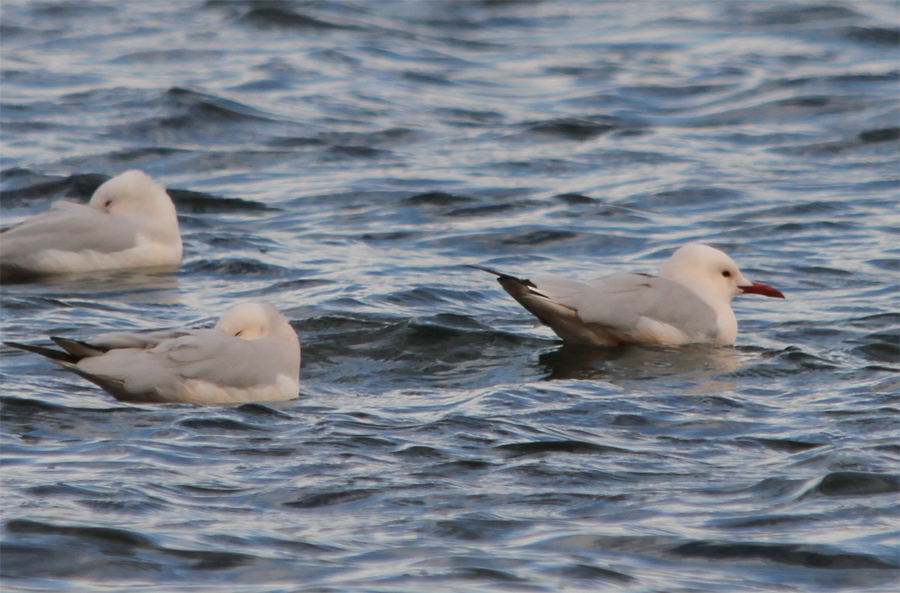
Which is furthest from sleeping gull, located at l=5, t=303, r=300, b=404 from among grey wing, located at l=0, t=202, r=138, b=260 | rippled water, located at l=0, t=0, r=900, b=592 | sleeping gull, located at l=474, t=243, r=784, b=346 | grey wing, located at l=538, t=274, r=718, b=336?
grey wing, located at l=0, t=202, r=138, b=260

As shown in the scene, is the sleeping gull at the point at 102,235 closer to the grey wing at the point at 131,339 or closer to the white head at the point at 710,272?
the grey wing at the point at 131,339

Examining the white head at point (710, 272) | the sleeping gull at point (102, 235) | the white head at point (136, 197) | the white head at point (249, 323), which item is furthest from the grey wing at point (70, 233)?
the white head at point (710, 272)

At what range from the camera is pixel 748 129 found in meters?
16.4

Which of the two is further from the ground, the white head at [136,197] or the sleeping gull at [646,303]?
the white head at [136,197]

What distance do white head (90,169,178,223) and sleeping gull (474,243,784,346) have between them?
9.51ft

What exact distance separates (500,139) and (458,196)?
244 centimetres

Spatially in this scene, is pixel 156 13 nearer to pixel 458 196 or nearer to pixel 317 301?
pixel 458 196

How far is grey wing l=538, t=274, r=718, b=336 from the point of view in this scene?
9.12m

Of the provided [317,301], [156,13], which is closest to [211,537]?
[317,301]

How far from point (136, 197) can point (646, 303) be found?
13.2 ft

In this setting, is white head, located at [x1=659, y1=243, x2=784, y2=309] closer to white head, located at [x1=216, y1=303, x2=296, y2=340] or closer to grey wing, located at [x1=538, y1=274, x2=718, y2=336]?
grey wing, located at [x1=538, y1=274, x2=718, y2=336]

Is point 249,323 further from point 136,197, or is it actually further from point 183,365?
point 136,197

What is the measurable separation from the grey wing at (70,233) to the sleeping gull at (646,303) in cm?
293

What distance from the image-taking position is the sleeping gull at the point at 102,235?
33.9ft
